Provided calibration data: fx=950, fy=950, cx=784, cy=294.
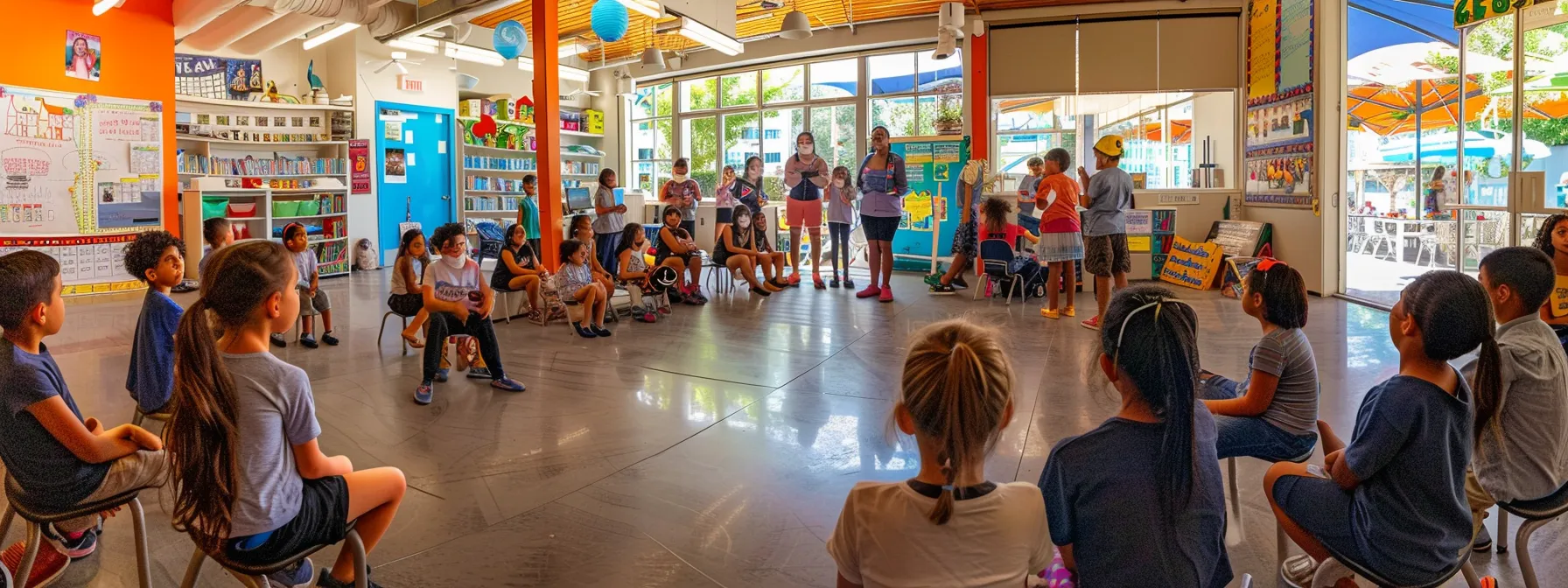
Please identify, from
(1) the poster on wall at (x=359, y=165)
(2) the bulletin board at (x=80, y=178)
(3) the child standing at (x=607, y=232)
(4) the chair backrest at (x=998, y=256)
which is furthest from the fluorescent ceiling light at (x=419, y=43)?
(4) the chair backrest at (x=998, y=256)

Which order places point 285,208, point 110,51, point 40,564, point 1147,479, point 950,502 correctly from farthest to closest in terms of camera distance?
point 285,208
point 110,51
point 40,564
point 1147,479
point 950,502

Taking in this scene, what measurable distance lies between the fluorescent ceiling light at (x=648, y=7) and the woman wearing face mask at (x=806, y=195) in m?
1.91

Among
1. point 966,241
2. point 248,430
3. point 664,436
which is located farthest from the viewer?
point 966,241

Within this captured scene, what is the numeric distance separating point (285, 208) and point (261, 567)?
1120 cm

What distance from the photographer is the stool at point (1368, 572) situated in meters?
1.88

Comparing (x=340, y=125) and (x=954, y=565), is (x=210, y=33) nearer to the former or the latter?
(x=340, y=125)

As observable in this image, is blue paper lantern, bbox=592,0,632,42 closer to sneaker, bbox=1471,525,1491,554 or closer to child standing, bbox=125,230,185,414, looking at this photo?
child standing, bbox=125,230,185,414

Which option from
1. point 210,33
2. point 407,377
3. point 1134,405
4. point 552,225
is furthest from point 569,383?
point 210,33

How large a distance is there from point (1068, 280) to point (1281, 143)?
3.52 m

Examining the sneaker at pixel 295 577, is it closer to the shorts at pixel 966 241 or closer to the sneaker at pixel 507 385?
the sneaker at pixel 507 385

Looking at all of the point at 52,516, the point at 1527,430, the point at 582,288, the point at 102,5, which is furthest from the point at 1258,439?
the point at 102,5

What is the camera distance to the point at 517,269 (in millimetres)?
7043

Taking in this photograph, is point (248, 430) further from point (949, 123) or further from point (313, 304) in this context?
point (949, 123)

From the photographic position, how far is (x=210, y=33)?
10859mm
